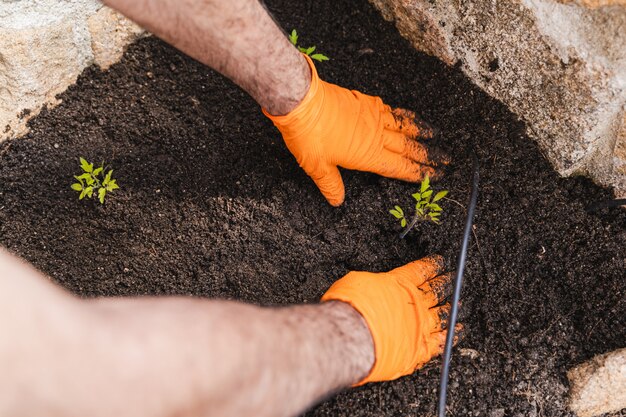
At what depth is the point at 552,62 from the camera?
5.68 feet

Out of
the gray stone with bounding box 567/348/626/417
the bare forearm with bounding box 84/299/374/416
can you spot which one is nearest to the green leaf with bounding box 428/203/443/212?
the bare forearm with bounding box 84/299/374/416

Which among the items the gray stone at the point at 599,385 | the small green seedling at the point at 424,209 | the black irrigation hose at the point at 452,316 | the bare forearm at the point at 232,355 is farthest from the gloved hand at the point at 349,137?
the gray stone at the point at 599,385

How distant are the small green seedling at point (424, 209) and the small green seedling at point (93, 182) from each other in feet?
3.67

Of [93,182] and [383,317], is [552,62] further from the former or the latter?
[93,182]

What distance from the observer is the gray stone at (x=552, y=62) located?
5.27ft

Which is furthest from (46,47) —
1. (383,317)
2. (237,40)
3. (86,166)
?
(383,317)

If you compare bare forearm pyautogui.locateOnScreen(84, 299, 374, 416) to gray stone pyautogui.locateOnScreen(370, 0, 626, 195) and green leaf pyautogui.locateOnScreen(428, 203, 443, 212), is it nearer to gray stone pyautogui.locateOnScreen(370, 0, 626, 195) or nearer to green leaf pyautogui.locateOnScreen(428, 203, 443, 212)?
green leaf pyautogui.locateOnScreen(428, 203, 443, 212)

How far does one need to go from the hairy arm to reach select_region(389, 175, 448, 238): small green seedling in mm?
711

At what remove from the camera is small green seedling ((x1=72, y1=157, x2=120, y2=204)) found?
2059 millimetres

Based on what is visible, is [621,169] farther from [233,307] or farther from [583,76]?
[233,307]

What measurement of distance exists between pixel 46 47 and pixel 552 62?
190 centimetres

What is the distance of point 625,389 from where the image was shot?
1.74m

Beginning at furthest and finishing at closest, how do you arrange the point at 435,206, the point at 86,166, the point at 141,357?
the point at 86,166, the point at 435,206, the point at 141,357

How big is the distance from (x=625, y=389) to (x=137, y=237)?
1841 millimetres
